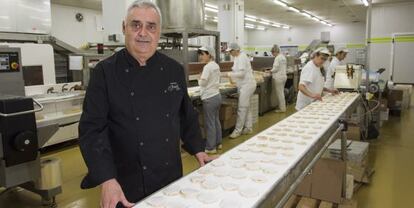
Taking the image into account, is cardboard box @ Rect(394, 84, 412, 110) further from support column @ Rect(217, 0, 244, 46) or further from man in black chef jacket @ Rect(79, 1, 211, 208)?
man in black chef jacket @ Rect(79, 1, 211, 208)

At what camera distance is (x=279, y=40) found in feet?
63.3

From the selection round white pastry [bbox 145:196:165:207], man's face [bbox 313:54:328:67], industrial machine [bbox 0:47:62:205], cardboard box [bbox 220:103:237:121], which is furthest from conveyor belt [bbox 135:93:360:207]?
cardboard box [bbox 220:103:237:121]

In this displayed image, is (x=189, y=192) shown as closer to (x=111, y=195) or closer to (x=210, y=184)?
(x=210, y=184)

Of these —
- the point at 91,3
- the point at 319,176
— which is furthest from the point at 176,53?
the point at 91,3

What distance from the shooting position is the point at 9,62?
2.59 meters

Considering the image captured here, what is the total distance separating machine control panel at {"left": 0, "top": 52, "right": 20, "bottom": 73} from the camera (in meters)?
2.54

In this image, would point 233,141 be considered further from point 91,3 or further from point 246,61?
point 91,3

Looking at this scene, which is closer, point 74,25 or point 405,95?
point 405,95

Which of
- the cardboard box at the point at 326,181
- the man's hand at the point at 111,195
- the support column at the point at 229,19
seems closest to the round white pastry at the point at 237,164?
the man's hand at the point at 111,195

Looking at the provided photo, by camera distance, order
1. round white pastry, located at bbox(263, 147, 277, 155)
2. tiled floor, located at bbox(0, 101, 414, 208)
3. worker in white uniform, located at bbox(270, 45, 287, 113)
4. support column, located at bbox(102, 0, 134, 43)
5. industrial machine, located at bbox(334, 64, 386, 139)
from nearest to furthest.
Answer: round white pastry, located at bbox(263, 147, 277, 155)
tiled floor, located at bbox(0, 101, 414, 208)
support column, located at bbox(102, 0, 134, 43)
industrial machine, located at bbox(334, 64, 386, 139)
worker in white uniform, located at bbox(270, 45, 287, 113)

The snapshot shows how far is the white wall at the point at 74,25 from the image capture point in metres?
9.66

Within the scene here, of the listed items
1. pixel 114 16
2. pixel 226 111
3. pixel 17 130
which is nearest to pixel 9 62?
pixel 17 130

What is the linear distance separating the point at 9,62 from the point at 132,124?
74.8 inches

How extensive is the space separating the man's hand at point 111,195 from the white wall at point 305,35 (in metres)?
17.3
